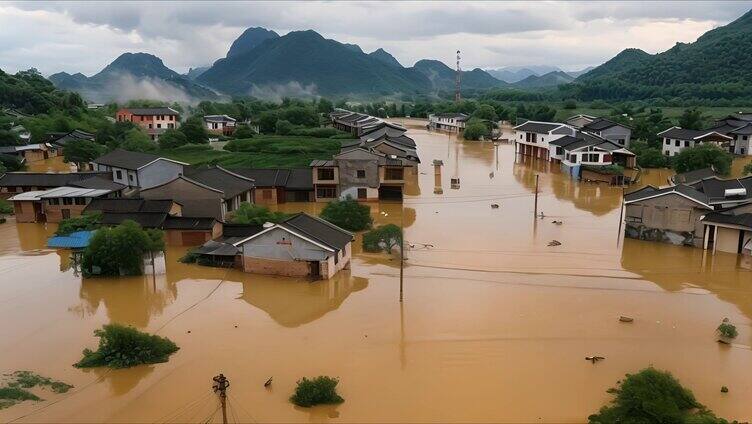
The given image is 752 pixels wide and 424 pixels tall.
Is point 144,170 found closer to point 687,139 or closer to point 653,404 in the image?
point 653,404

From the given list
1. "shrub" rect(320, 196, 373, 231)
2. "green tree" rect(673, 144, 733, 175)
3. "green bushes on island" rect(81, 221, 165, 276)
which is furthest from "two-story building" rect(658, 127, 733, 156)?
"green bushes on island" rect(81, 221, 165, 276)

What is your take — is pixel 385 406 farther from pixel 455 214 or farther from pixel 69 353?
pixel 455 214

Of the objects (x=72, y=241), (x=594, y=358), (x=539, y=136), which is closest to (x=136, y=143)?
(x=72, y=241)

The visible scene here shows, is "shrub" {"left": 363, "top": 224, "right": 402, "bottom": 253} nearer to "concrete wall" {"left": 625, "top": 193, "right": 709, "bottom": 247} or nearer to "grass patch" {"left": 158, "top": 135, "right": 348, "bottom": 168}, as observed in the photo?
"concrete wall" {"left": 625, "top": 193, "right": 709, "bottom": 247}

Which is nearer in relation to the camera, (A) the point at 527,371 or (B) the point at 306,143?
(A) the point at 527,371

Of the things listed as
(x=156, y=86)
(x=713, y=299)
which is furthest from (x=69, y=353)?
(x=156, y=86)
